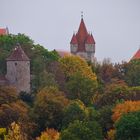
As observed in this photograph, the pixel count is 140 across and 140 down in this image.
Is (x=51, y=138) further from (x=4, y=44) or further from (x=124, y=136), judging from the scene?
(x=4, y=44)

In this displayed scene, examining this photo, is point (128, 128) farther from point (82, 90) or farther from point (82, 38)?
point (82, 38)

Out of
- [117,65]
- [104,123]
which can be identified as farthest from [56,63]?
[104,123]

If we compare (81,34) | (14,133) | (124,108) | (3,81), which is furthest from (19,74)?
(81,34)

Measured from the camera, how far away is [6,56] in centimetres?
11344

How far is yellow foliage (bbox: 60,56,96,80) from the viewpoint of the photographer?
117 meters

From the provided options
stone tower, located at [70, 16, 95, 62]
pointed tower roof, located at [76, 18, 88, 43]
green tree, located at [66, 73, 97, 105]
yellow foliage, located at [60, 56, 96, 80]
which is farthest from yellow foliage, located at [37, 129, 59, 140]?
pointed tower roof, located at [76, 18, 88, 43]

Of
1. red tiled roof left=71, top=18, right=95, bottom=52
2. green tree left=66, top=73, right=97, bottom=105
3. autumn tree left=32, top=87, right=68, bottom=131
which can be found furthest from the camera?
red tiled roof left=71, top=18, right=95, bottom=52

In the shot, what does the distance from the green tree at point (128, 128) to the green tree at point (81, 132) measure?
4.78ft

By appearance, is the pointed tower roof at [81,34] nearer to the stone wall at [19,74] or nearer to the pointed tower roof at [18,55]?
the pointed tower roof at [18,55]

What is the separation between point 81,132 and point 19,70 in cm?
2064

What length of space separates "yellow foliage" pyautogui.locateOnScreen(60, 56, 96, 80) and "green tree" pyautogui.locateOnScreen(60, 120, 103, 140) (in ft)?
80.6

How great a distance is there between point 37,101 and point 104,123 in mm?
5657

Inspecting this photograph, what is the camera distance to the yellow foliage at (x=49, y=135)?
9359cm

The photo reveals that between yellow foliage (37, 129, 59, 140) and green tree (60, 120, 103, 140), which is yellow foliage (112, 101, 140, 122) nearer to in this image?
yellow foliage (37, 129, 59, 140)
